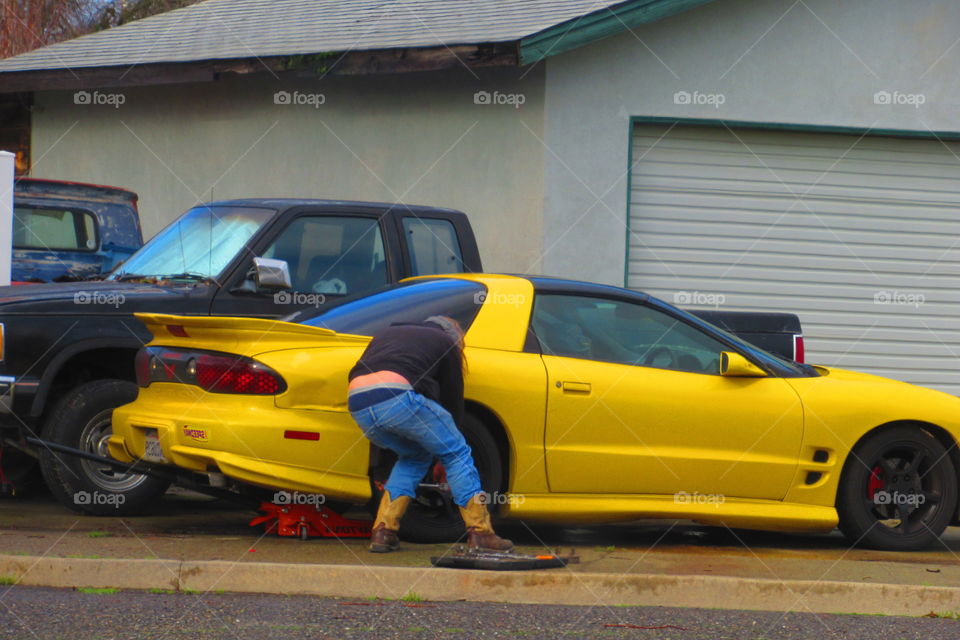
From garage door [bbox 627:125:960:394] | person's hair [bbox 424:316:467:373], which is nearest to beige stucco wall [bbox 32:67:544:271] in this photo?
garage door [bbox 627:125:960:394]

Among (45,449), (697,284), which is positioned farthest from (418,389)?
(697,284)

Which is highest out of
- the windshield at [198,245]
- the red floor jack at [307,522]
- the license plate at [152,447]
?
the windshield at [198,245]

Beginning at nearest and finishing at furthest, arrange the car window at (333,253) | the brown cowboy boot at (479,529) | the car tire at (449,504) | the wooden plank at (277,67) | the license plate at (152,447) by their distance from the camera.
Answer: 1. the brown cowboy boot at (479,529)
2. the license plate at (152,447)
3. the car tire at (449,504)
4. the car window at (333,253)
5. the wooden plank at (277,67)

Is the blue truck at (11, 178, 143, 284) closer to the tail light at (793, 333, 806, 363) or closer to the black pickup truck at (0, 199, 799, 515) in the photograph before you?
the black pickup truck at (0, 199, 799, 515)

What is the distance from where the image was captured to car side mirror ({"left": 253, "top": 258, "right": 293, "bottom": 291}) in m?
8.50

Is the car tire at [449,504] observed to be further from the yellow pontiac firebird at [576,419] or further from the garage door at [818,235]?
the garage door at [818,235]

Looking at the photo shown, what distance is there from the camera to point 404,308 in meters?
7.93

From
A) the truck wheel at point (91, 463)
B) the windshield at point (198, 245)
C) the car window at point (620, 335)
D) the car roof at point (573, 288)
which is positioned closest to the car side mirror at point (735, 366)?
the car window at point (620, 335)

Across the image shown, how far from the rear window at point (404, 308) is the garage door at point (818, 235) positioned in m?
6.15

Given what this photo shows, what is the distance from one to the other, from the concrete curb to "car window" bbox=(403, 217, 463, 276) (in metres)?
3.28

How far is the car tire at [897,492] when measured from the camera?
841 cm

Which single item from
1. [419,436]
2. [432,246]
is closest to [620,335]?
[419,436]

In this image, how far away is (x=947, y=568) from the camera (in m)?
7.72

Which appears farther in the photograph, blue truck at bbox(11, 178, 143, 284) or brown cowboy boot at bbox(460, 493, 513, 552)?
blue truck at bbox(11, 178, 143, 284)
